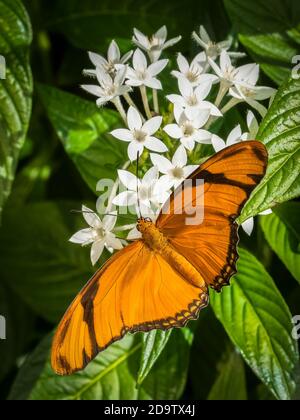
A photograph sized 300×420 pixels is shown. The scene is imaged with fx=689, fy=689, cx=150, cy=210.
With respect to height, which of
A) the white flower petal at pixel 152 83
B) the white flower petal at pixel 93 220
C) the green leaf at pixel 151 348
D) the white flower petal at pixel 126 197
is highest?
the white flower petal at pixel 152 83

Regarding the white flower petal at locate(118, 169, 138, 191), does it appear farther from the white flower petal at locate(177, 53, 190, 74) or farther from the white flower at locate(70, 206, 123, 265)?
the white flower petal at locate(177, 53, 190, 74)

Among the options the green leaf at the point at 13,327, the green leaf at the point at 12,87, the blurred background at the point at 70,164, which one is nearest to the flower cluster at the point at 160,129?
the blurred background at the point at 70,164

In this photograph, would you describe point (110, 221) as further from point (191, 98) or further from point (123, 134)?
point (191, 98)

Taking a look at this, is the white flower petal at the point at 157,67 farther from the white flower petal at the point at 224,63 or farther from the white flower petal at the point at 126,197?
the white flower petal at the point at 126,197

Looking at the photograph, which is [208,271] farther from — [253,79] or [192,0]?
[192,0]

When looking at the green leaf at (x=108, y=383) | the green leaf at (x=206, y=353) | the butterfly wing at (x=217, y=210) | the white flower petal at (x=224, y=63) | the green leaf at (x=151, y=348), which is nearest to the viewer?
the butterfly wing at (x=217, y=210)

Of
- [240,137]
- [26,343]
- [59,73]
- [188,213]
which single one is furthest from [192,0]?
[26,343]

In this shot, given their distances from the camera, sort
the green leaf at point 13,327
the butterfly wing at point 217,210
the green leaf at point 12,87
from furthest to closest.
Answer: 1. the green leaf at point 13,327
2. the green leaf at point 12,87
3. the butterfly wing at point 217,210
